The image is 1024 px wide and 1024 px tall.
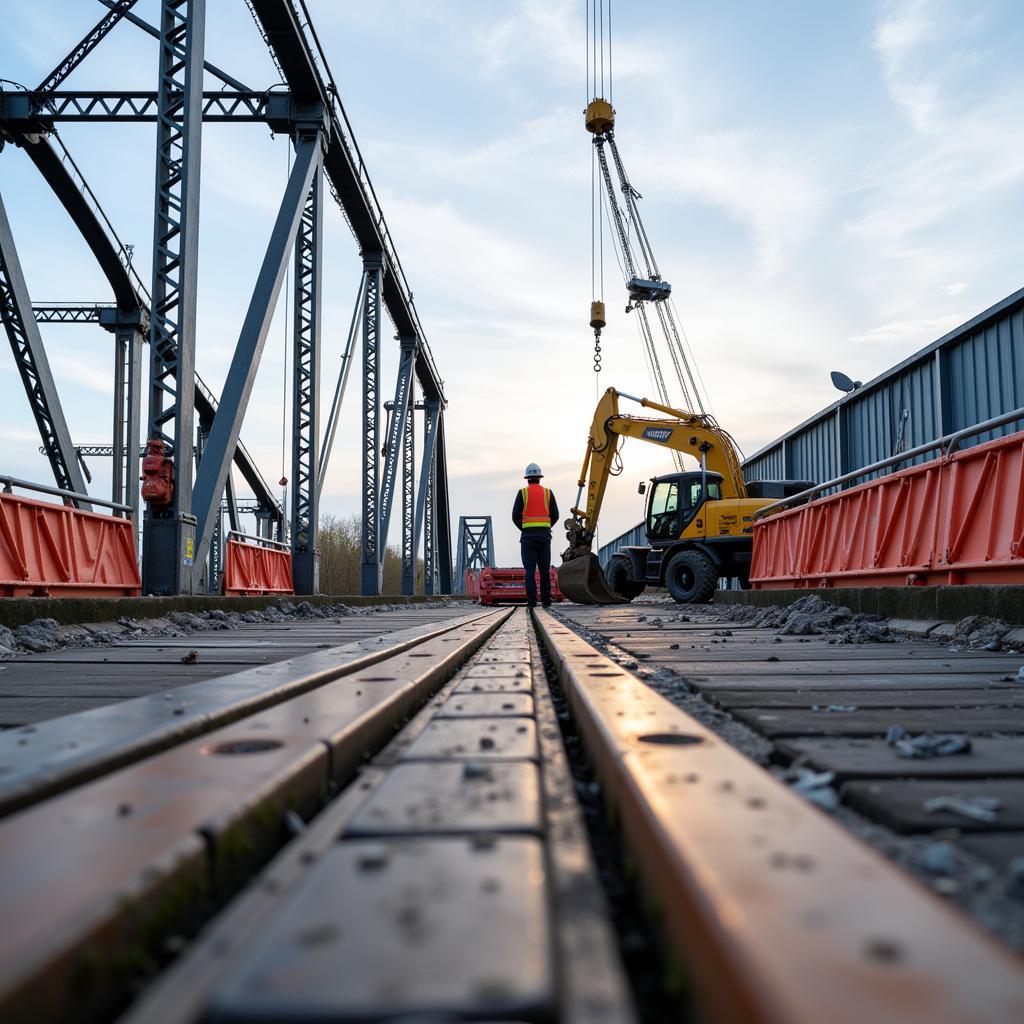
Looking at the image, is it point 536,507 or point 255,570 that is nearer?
point 536,507

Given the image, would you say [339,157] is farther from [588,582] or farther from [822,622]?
[822,622]

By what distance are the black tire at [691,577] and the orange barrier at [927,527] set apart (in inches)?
159

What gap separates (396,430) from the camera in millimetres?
24703

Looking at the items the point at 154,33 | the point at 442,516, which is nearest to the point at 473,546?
the point at 442,516

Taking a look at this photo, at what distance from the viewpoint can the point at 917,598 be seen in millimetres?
5406

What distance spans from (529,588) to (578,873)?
36.2ft

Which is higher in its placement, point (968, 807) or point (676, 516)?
point (676, 516)

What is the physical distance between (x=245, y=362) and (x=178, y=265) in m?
1.75

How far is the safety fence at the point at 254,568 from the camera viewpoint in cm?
1294

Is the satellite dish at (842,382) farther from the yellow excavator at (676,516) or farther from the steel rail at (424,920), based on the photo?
the steel rail at (424,920)

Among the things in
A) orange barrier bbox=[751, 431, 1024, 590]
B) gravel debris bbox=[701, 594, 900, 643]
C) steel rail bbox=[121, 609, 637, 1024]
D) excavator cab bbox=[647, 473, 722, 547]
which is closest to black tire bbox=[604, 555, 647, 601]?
excavator cab bbox=[647, 473, 722, 547]

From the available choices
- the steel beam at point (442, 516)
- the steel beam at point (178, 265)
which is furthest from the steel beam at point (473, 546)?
the steel beam at point (178, 265)

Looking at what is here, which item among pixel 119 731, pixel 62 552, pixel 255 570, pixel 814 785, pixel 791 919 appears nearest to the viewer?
pixel 791 919

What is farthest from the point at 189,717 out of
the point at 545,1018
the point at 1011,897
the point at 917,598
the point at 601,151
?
the point at 601,151
